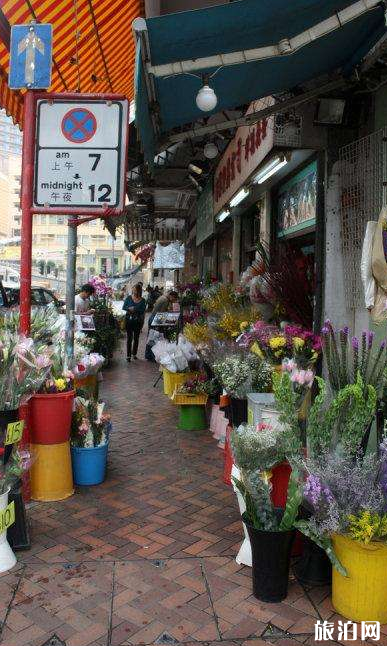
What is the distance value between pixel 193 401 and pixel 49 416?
2423 millimetres

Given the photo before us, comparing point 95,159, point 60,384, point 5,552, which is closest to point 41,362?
point 60,384

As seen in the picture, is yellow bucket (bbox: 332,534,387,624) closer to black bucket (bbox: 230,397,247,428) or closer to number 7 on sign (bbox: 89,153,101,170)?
black bucket (bbox: 230,397,247,428)

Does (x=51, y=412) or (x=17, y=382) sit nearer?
(x=17, y=382)

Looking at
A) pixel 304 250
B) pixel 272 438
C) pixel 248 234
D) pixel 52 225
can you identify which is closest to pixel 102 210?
pixel 272 438

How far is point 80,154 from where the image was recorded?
423 cm

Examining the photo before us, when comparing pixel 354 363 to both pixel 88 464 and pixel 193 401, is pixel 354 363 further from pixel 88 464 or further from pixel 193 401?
pixel 193 401

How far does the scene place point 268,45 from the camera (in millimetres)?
3857

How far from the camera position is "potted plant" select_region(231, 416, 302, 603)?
299cm

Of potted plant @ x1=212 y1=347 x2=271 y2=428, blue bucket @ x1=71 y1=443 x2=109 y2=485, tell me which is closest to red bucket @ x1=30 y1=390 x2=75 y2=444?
blue bucket @ x1=71 y1=443 x2=109 y2=485

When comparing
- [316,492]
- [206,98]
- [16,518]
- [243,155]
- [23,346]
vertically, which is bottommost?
[16,518]

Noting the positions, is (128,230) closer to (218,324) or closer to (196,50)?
(218,324)

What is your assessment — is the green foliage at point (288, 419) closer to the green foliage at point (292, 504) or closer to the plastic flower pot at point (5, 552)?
the green foliage at point (292, 504)

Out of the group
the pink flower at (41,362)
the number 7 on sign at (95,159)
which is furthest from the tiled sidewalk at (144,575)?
the number 7 on sign at (95,159)

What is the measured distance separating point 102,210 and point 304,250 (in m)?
3.96
